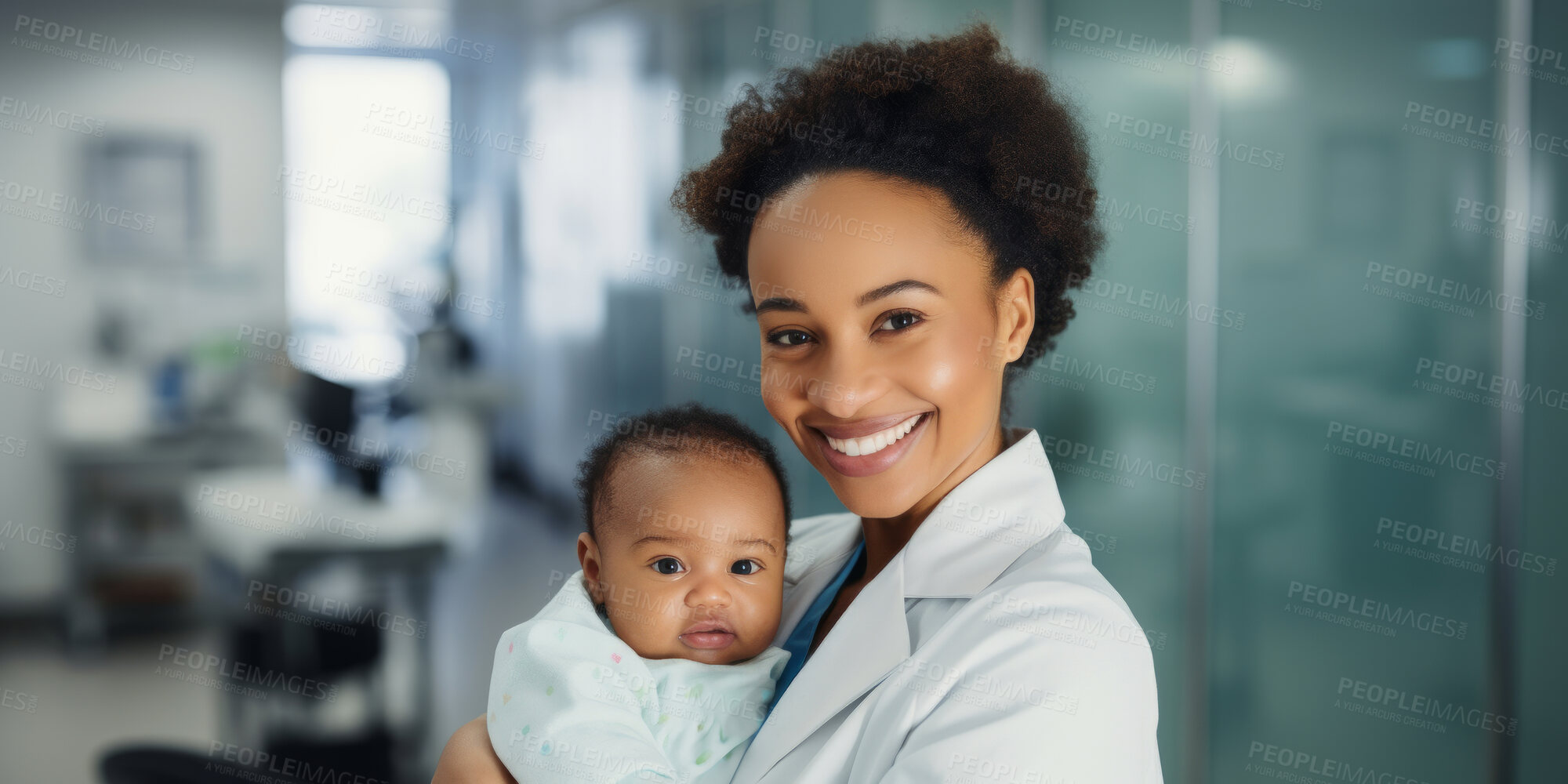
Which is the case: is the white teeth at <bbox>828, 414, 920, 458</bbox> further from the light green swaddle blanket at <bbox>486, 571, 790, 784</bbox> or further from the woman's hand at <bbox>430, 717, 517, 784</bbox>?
the woman's hand at <bbox>430, 717, 517, 784</bbox>

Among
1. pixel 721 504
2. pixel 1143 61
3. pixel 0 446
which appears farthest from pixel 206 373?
pixel 721 504

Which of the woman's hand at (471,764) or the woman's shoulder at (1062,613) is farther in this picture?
the woman's hand at (471,764)

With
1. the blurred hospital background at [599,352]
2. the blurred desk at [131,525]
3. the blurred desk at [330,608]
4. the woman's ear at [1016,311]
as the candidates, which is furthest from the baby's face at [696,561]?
the blurred desk at [131,525]

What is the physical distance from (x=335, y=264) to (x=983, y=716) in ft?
22.7

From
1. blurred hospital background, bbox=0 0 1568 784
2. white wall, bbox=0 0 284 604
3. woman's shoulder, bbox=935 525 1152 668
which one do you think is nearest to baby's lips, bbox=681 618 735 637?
woman's shoulder, bbox=935 525 1152 668

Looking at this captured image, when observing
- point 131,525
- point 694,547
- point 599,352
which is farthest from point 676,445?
point 599,352

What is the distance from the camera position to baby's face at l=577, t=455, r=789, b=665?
4.07 feet

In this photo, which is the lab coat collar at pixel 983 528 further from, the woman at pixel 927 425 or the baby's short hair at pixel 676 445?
the baby's short hair at pixel 676 445

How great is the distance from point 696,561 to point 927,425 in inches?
12.7

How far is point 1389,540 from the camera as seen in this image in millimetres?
2451

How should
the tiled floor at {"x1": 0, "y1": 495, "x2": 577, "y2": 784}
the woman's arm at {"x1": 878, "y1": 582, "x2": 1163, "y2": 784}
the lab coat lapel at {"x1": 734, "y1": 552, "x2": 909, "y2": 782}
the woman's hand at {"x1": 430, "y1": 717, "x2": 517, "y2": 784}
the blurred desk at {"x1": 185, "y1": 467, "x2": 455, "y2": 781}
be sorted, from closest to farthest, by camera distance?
the woman's arm at {"x1": 878, "y1": 582, "x2": 1163, "y2": 784}
the lab coat lapel at {"x1": 734, "y1": 552, "x2": 909, "y2": 782}
the woman's hand at {"x1": 430, "y1": 717, "x2": 517, "y2": 784}
the blurred desk at {"x1": 185, "y1": 467, "x2": 455, "y2": 781}
the tiled floor at {"x1": 0, "y1": 495, "x2": 577, "y2": 784}

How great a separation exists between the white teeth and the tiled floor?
279 centimetres

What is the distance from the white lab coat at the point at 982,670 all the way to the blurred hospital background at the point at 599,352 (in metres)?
0.91

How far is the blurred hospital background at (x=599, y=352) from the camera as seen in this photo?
2.30 meters
